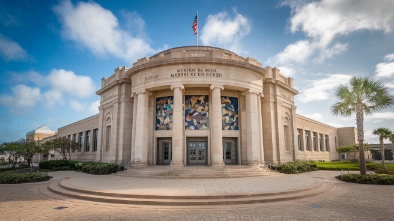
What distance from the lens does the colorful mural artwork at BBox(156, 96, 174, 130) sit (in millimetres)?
23000

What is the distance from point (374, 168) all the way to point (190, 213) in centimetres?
2547

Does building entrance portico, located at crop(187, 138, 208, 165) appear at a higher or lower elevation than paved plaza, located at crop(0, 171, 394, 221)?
higher

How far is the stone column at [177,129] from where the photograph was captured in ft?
63.9

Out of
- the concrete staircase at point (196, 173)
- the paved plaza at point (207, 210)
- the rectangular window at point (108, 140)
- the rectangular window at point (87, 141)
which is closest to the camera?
the paved plaza at point (207, 210)

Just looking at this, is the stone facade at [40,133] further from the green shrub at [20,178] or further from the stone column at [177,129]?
the stone column at [177,129]

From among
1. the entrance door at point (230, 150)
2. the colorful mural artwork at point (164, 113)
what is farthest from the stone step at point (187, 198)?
the colorful mural artwork at point (164, 113)

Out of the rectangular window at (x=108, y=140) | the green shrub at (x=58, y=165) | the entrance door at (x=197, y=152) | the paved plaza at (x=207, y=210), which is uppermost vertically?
the rectangular window at (x=108, y=140)

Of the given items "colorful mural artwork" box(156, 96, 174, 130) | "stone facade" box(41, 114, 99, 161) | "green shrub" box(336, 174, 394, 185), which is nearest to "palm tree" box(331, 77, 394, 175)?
"green shrub" box(336, 174, 394, 185)

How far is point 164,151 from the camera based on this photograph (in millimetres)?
23625

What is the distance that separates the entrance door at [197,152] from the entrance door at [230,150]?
2.19 m

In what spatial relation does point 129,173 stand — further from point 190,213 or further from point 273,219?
point 273,219

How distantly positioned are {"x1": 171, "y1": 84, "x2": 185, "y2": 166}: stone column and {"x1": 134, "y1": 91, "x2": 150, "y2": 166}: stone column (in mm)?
3464

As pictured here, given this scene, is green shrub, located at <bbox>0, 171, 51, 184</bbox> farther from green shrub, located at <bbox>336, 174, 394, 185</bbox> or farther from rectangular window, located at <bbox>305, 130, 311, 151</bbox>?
rectangular window, located at <bbox>305, 130, 311, 151</bbox>

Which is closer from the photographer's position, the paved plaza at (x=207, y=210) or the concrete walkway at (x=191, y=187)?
the paved plaza at (x=207, y=210)
